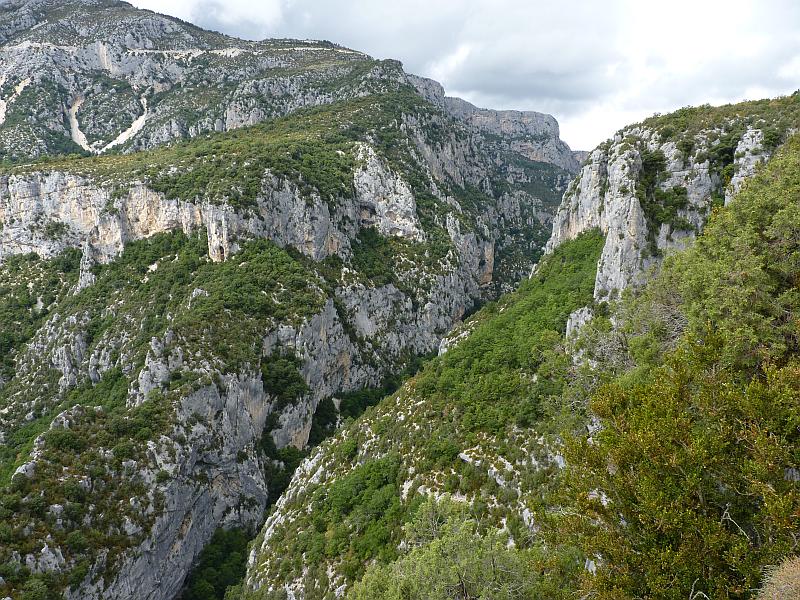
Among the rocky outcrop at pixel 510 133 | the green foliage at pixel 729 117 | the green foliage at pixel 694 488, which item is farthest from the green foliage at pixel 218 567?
the rocky outcrop at pixel 510 133

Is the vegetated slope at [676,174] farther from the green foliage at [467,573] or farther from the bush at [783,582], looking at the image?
the bush at [783,582]

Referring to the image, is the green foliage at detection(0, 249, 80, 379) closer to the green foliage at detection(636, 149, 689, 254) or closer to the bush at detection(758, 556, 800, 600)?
the green foliage at detection(636, 149, 689, 254)

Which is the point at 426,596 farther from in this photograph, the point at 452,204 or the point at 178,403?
the point at 452,204

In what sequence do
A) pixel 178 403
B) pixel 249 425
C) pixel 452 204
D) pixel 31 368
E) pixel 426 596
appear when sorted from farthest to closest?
pixel 452 204, pixel 31 368, pixel 249 425, pixel 178 403, pixel 426 596

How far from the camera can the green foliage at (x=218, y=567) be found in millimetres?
34562

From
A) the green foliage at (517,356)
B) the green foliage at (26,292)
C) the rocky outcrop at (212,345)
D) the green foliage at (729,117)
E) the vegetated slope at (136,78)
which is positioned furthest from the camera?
the vegetated slope at (136,78)

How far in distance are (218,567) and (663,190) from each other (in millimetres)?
45465

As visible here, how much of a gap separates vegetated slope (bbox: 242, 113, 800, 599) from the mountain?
11393 millimetres

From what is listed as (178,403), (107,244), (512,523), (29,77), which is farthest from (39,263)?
(29,77)

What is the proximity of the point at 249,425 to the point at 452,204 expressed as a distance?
2397 inches

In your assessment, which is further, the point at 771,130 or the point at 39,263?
the point at 39,263

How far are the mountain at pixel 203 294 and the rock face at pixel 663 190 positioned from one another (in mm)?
33376

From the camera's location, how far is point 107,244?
195 feet

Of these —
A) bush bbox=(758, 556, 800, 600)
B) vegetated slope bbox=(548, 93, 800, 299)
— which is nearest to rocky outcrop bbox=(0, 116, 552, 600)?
vegetated slope bbox=(548, 93, 800, 299)
